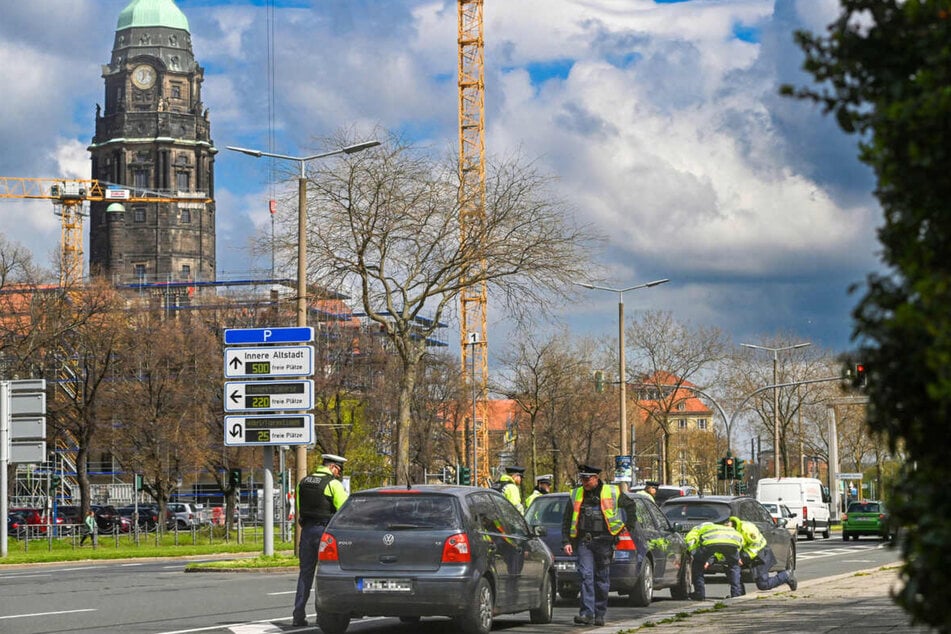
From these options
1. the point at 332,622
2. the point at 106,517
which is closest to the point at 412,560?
the point at 332,622

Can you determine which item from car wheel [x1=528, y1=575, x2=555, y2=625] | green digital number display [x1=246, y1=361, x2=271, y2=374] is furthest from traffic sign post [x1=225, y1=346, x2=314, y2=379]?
car wheel [x1=528, y1=575, x2=555, y2=625]

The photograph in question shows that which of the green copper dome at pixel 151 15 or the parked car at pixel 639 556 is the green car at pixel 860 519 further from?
the green copper dome at pixel 151 15

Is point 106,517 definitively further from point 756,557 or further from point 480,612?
point 480,612

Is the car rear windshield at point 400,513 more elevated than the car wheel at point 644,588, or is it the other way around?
the car rear windshield at point 400,513

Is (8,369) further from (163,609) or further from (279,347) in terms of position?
(163,609)

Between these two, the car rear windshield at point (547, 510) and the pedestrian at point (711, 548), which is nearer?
the pedestrian at point (711, 548)

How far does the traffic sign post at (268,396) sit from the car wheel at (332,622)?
1352cm

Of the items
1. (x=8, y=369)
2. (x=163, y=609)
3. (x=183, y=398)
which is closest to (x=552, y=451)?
(x=183, y=398)

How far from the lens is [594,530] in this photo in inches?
636

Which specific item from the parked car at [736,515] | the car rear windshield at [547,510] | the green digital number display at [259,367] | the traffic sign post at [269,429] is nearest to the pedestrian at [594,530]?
the car rear windshield at [547,510]

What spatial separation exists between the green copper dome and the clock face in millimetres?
5145

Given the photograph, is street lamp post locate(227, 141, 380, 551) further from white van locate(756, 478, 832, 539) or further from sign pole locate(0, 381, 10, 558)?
white van locate(756, 478, 832, 539)

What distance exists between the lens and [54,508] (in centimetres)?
7119

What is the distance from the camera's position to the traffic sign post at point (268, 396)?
27812 millimetres
